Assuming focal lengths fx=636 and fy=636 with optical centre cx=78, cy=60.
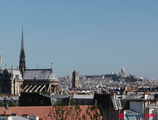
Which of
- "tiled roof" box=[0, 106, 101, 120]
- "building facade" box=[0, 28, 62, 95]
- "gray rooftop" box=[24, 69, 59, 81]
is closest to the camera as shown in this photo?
"tiled roof" box=[0, 106, 101, 120]

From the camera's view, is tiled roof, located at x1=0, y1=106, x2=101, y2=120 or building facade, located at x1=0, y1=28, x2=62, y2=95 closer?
tiled roof, located at x1=0, y1=106, x2=101, y2=120

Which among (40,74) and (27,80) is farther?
(40,74)

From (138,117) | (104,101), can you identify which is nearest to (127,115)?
(138,117)

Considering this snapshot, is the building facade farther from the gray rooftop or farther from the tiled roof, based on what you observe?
the tiled roof

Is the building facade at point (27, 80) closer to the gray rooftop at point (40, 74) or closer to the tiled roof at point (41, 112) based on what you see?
the gray rooftop at point (40, 74)

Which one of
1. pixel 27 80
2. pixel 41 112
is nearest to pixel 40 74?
pixel 27 80

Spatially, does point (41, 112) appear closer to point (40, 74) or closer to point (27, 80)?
point (40, 74)

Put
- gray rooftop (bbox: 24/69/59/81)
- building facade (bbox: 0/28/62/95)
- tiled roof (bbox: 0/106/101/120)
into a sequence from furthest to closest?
gray rooftop (bbox: 24/69/59/81) < building facade (bbox: 0/28/62/95) < tiled roof (bbox: 0/106/101/120)

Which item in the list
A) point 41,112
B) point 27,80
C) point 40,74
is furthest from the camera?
point 40,74

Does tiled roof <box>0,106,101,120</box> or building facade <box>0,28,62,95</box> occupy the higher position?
building facade <box>0,28,62,95</box>

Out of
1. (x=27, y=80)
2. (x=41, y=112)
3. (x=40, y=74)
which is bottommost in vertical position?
(x=41, y=112)

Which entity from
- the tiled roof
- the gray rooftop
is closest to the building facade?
the gray rooftop

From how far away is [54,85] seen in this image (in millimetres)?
176375

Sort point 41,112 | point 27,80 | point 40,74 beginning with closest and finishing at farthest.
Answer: point 41,112 → point 27,80 → point 40,74
